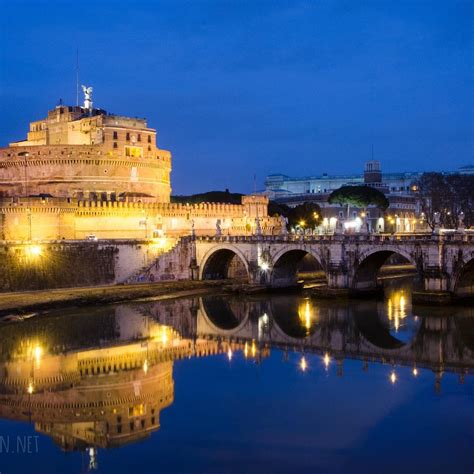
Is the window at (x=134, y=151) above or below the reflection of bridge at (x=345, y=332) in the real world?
above

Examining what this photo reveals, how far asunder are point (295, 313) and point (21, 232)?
21.5m

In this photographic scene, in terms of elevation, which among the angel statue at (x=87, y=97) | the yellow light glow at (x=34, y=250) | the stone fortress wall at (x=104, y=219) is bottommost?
the yellow light glow at (x=34, y=250)

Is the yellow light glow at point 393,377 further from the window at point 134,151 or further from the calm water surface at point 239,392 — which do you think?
the window at point 134,151

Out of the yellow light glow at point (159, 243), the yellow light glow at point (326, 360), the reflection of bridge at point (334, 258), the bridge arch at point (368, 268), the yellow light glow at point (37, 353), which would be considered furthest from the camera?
the yellow light glow at point (159, 243)

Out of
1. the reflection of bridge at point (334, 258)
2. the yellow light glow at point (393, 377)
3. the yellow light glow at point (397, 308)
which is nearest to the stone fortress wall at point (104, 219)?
the reflection of bridge at point (334, 258)

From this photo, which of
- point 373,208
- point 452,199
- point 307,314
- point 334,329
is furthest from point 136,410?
point 373,208

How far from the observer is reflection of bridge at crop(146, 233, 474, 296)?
36.0 m

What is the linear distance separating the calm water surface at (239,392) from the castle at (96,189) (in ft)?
46.5

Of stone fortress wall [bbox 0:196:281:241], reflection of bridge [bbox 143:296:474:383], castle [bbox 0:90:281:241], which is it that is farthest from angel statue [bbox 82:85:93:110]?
reflection of bridge [bbox 143:296:474:383]

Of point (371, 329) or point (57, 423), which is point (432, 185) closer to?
point (371, 329)

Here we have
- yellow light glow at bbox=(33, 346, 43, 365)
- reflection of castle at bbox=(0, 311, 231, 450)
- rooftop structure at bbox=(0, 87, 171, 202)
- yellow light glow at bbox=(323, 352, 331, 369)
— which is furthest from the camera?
rooftop structure at bbox=(0, 87, 171, 202)

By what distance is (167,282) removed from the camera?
151ft

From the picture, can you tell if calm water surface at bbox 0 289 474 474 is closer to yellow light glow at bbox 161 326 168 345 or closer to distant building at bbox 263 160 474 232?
yellow light glow at bbox 161 326 168 345

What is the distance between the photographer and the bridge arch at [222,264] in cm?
4794
